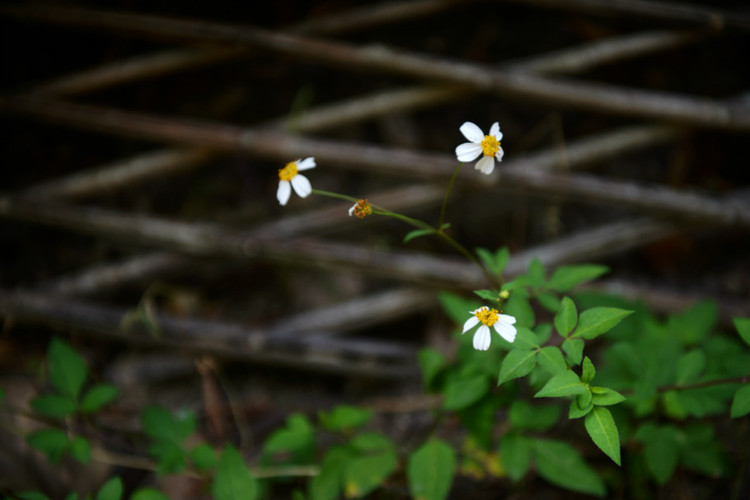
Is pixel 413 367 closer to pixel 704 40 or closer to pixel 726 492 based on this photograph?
pixel 726 492

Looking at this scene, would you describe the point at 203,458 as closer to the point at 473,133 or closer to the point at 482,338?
the point at 482,338

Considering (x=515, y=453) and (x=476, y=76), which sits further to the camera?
(x=476, y=76)

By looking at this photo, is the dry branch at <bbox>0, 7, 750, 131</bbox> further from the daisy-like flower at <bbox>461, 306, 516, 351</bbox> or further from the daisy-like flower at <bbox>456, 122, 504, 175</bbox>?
the daisy-like flower at <bbox>461, 306, 516, 351</bbox>

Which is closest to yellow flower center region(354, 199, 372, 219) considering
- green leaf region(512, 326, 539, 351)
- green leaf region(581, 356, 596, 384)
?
green leaf region(512, 326, 539, 351)

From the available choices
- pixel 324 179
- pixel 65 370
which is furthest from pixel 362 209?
pixel 324 179

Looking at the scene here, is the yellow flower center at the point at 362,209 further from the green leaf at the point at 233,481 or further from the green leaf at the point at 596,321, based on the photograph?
the green leaf at the point at 233,481

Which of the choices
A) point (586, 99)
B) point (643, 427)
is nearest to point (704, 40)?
point (586, 99)

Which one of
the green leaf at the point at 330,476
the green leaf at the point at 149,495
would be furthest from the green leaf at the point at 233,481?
the green leaf at the point at 330,476
